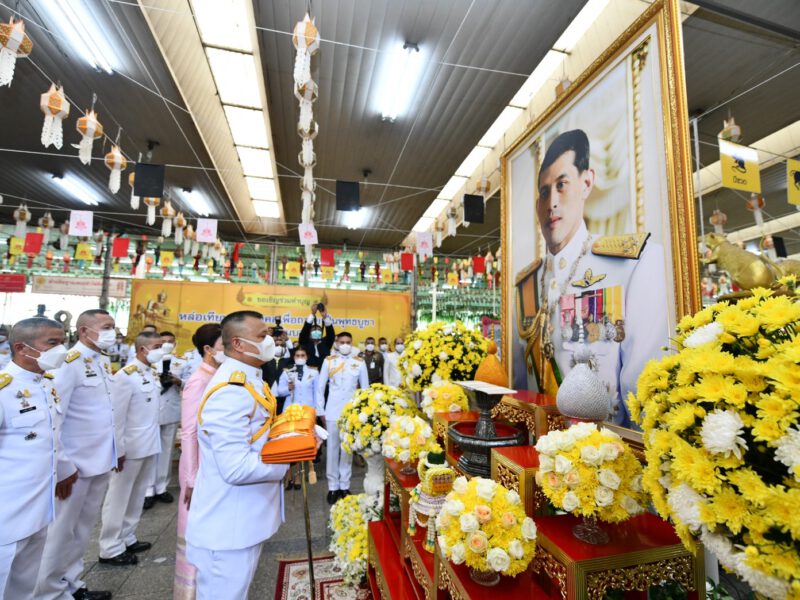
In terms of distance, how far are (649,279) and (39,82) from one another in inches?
310

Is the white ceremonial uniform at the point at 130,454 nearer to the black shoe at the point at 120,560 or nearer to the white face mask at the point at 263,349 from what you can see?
the black shoe at the point at 120,560

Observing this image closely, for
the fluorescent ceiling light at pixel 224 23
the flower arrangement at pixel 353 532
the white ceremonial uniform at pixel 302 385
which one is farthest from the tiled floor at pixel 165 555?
the fluorescent ceiling light at pixel 224 23

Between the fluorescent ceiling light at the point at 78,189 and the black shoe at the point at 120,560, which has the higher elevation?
the fluorescent ceiling light at the point at 78,189

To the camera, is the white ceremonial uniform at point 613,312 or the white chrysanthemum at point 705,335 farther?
the white ceremonial uniform at point 613,312

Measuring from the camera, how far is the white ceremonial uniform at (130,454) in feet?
9.68

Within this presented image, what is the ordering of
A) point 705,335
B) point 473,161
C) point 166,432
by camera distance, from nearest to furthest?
point 705,335
point 166,432
point 473,161

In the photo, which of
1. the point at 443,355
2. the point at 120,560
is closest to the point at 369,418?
the point at 443,355

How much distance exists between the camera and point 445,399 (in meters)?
2.31

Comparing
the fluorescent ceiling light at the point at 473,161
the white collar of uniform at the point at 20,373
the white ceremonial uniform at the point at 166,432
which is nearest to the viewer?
the white collar of uniform at the point at 20,373

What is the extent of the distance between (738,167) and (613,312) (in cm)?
251

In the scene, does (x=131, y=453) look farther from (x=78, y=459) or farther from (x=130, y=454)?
(x=78, y=459)

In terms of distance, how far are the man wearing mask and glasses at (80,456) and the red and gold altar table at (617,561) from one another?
2.86 metres

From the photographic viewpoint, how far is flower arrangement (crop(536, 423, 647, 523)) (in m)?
1.08

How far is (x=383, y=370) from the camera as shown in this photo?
8516mm
